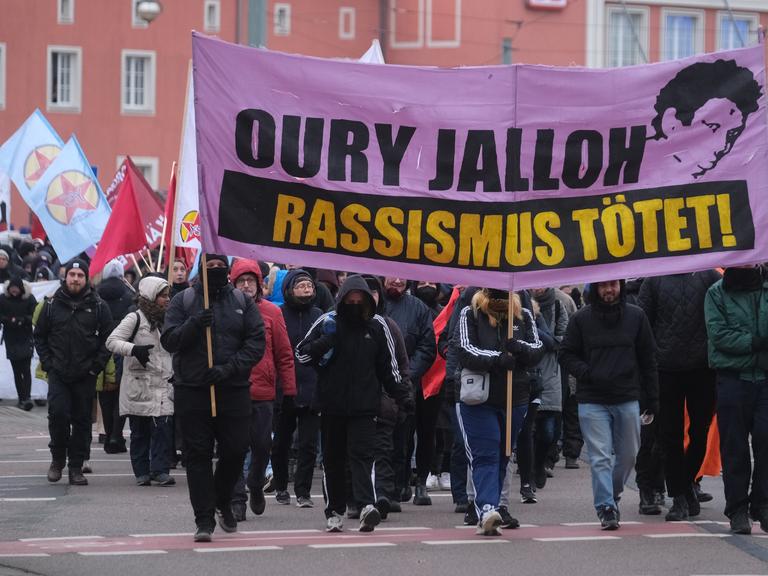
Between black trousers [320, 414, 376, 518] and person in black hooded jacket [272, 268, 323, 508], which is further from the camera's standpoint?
person in black hooded jacket [272, 268, 323, 508]

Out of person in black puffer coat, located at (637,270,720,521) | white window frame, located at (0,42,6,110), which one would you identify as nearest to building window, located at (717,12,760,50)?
white window frame, located at (0,42,6,110)

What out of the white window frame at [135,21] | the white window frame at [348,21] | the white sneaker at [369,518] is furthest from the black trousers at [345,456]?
the white window frame at [348,21]

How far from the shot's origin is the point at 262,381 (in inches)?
518

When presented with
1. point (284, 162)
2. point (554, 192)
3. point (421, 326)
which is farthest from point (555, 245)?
point (421, 326)

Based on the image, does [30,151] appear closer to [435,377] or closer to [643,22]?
[435,377]

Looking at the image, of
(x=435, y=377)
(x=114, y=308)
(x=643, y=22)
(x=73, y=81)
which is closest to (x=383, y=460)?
(x=435, y=377)

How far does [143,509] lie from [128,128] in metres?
52.8

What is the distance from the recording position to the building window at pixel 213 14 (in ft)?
216

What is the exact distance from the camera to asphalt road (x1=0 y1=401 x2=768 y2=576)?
1054 centimetres

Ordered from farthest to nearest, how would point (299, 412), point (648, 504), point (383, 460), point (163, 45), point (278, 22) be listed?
point (278, 22) < point (163, 45) < point (299, 412) < point (648, 504) < point (383, 460)

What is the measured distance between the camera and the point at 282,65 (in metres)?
11.4

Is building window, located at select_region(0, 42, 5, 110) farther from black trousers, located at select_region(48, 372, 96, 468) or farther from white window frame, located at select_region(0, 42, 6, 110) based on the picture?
black trousers, located at select_region(48, 372, 96, 468)

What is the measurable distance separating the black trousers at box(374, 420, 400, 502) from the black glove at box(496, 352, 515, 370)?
1591 millimetres

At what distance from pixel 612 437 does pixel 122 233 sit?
9418 mm
